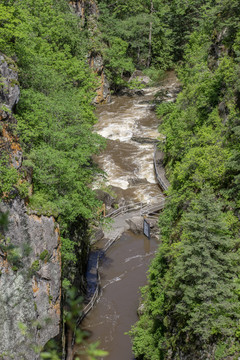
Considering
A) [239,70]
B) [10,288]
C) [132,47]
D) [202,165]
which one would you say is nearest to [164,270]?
[202,165]

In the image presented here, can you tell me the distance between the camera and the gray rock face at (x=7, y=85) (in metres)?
14.1

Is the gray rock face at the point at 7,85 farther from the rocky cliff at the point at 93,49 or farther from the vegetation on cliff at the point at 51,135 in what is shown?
the rocky cliff at the point at 93,49

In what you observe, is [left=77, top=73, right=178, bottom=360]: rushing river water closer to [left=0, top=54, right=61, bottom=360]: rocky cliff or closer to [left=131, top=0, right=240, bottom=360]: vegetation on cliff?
[left=131, top=0, right=240, bottom=360]: vegetation on cliff

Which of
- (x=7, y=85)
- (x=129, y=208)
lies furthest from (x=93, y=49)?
(x=7, y=85)

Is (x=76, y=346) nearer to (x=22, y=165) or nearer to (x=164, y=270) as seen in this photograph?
(x=164, y=270)

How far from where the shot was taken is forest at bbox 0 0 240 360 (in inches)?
456

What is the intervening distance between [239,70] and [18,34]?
11.7 metres

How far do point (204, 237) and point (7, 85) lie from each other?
10.1m

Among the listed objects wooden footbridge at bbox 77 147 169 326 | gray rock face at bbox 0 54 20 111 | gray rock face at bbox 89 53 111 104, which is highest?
gray rock face at bbox 0 54 20 111

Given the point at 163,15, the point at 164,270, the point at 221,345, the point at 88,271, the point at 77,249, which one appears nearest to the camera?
the point at 221,345

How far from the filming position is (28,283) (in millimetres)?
12586

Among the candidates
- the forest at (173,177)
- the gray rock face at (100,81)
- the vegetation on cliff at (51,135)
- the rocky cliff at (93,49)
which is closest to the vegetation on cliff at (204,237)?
the forest at (173,177)

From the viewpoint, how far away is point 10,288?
11.7 m

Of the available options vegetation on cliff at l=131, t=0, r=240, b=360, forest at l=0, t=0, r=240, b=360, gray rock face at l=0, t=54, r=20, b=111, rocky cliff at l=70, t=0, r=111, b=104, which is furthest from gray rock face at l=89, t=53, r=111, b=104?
gray rock face at l=0, t=54, r=20, b=111
